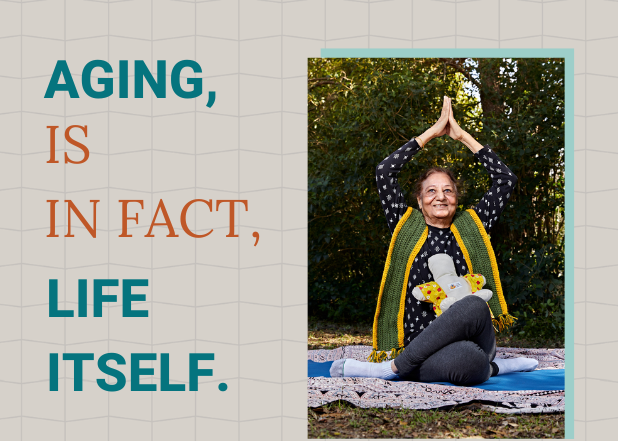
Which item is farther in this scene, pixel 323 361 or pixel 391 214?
pixel 323 361

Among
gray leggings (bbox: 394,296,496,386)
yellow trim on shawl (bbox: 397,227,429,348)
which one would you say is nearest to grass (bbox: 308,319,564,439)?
gray leggings (bbox: 394,296,496,386)

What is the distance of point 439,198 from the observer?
270cm

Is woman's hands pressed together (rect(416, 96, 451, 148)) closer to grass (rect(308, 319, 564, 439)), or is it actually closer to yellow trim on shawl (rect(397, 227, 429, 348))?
yellow trim on shawl (rect(397, 227, 429, 348))

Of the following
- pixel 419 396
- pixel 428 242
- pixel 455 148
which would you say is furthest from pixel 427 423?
pixel 455 148

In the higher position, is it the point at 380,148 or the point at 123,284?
the point at 380,148

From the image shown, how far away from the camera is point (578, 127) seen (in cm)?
177

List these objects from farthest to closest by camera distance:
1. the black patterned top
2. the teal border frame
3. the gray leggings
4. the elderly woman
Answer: the black patterned top → the elderly woman → the gray leggings → the teal border frame

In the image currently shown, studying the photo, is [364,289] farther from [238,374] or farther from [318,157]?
[238,374]

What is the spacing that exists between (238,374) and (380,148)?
2.71m

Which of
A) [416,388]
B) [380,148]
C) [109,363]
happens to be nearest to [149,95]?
[109,363]

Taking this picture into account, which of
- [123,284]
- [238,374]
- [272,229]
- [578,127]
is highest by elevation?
[578,127]

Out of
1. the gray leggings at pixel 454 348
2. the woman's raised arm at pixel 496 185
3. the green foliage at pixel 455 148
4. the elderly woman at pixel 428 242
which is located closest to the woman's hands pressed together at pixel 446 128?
the elderly woman at pixel 428 242

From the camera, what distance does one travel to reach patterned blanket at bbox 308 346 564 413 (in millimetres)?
2211

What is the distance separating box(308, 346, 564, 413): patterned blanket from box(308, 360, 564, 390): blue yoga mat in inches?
5.9
